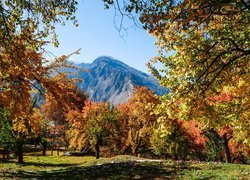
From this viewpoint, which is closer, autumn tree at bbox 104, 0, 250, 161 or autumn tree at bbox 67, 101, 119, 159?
autumn tree at bbox 104, 0, 250, 161

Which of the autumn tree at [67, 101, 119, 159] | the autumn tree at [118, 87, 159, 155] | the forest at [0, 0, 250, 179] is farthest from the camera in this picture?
the autumn tree at [67, 101, 119, 159]

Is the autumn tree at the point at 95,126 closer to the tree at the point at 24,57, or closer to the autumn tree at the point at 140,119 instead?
the autumn tree at the point at 140,119

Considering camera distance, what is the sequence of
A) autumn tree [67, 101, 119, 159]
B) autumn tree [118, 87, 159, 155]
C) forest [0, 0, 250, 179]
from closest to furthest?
forest [0, 0, 250, 179], autumn tree [118, 87, 159, 155], autumn tree [67, 101, 119, 159]

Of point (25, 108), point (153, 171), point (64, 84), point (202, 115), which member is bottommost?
point (153, 171)

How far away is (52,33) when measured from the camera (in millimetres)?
13039

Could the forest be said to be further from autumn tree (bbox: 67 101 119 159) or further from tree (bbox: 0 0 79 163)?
autumn tree (bbox: 67 101 119 159)

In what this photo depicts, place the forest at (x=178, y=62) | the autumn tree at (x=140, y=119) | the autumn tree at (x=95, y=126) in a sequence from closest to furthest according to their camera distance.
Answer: the forest at (x=178, y=62) < the autumn tree at (x=140, y=119) < the autumn tree at (x=95, y=126)

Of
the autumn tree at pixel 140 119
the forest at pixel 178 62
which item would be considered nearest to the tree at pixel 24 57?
the forest at pixel 178 62

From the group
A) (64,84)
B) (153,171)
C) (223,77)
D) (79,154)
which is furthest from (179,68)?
(79,154)

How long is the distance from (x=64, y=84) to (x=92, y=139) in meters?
31.9

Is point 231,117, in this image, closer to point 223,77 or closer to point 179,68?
point 223,77

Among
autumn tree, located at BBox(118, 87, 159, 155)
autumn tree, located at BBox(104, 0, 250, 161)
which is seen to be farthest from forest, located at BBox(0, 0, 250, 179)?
autumn tree, located at BBox(118, 87, 159, 155)

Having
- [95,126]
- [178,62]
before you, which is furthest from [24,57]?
[95,126]

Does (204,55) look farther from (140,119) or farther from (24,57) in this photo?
(140,119)
